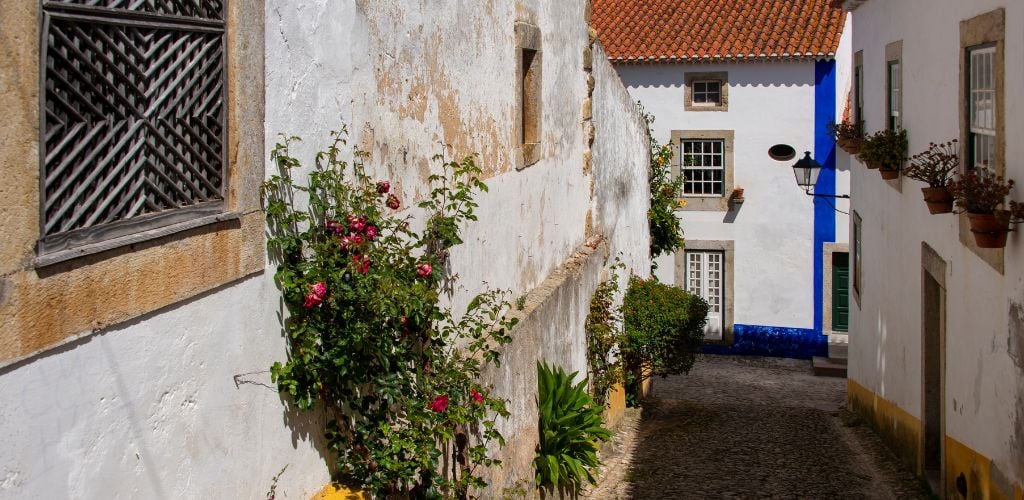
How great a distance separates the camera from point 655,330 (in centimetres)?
1420

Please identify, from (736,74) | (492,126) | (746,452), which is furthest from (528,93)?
(736,74)

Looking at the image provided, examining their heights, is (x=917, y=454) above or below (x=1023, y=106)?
below

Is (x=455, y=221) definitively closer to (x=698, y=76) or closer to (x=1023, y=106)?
(x=1023, y=106)

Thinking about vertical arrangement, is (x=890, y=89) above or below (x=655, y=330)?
above

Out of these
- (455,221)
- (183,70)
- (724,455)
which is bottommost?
(724,455)

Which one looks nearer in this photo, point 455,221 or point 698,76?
point 455,221

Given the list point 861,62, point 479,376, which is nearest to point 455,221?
point 479,376

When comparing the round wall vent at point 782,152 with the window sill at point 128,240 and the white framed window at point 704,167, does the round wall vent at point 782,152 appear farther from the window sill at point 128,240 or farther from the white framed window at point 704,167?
the window sill at point 128,240

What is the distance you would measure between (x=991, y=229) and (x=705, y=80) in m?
16.4

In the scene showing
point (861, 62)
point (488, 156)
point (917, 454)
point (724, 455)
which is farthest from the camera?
point (861, 62)

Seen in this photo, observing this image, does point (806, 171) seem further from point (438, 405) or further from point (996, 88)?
point (438, 405)

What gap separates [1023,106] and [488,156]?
362 cm

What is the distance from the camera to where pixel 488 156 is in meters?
8.36

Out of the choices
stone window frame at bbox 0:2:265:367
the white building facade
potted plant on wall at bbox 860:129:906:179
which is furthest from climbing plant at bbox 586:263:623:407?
the white building facade
